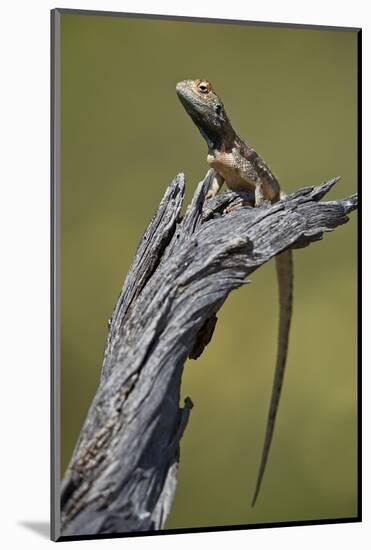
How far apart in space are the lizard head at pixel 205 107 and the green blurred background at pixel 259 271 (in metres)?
0.24

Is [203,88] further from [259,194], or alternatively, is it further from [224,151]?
[259,194]

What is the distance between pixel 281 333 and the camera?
6.73 metres

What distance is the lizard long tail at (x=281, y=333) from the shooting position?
6578 millimetres

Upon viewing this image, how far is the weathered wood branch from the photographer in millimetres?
5129

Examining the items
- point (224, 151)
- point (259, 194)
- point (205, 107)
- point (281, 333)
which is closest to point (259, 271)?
point (281, 333)

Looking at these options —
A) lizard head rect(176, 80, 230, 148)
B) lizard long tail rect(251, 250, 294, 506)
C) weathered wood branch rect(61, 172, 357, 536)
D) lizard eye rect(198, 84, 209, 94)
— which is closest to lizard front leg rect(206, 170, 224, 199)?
lizard head rect(176, 80, 230, 148)

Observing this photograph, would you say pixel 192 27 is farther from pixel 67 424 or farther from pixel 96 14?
pixel 67 424

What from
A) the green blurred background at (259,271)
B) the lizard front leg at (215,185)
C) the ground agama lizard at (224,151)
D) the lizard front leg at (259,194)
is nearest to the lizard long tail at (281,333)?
the green blurred background at (259,271)

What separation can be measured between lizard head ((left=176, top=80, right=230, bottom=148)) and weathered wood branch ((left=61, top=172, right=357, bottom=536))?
506mm

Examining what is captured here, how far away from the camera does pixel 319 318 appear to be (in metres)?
6.79

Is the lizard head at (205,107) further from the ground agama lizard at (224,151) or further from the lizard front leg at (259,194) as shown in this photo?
the lizard front leg at (259,194)

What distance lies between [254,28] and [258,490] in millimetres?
2602

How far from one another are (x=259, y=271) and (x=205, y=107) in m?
1.29

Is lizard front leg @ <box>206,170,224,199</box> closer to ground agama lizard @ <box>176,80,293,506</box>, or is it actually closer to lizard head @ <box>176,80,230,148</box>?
ground agama lizard @ <box>176,80,293,506</box>
